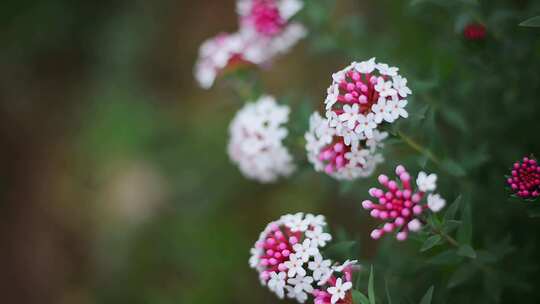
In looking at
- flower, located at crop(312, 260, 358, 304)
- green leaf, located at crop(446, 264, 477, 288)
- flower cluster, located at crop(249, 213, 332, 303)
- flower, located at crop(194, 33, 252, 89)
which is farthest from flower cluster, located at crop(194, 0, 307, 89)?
green leaf, located at crop(446, 264, 477, 288)

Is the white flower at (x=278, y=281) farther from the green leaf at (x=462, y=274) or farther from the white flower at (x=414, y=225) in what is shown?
the green leaf at (x=462, y=274)

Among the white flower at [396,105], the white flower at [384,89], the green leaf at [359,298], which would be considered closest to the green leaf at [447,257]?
the green leaf at [359,298]

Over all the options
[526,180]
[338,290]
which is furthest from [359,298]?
[526,180]

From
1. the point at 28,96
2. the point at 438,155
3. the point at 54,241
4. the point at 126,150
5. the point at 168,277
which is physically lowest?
the point at 438,155

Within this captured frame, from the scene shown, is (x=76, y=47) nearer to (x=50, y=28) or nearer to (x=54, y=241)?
(x=50, y=28)

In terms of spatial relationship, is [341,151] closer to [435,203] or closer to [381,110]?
[381,110]

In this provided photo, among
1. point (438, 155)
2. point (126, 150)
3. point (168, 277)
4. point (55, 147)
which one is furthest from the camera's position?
point (55, 147)

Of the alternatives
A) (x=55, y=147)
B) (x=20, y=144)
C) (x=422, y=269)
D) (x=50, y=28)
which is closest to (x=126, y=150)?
(x=55, y=147)

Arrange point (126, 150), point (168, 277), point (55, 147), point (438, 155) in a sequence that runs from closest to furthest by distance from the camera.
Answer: point (438, 155), point (168, 277), point (126, 150), point (55, 147)
